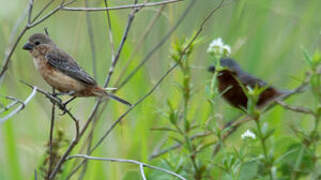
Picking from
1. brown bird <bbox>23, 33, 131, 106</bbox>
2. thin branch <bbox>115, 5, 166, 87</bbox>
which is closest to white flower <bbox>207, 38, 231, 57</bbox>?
brown bird <bbox>23, 33, 131, 106</bbox>

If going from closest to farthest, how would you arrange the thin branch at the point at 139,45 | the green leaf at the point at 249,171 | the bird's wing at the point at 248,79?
the green leaf at the point at 249,171 → the thin branch at the point at 139,45 → the bird's wing at the point at 248,79

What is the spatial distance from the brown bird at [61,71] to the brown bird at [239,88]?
2.33 feet

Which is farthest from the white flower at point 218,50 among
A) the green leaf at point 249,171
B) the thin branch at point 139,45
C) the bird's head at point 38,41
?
the bird's head at point 38,41

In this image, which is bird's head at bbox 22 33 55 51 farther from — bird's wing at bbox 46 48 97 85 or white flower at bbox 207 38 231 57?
white flower at bbox 207 38 231 57

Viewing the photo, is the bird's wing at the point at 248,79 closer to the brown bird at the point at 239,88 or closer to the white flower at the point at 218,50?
the brown bird at the point at 239,88

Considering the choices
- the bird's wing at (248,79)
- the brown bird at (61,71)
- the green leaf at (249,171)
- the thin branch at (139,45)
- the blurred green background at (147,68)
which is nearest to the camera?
the green leaf at (249,171)

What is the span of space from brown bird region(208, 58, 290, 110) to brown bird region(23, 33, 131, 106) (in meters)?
0.71

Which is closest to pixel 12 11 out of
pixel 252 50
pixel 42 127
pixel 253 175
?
pixel 42 127

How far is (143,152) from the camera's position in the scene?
10.2 feet

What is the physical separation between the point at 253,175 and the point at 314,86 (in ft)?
1.56

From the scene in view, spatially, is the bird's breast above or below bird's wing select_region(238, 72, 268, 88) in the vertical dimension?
below

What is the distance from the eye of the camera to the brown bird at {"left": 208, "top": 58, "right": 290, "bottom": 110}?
3528mm

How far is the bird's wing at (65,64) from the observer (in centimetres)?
317

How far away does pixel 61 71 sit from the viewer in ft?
10.5
